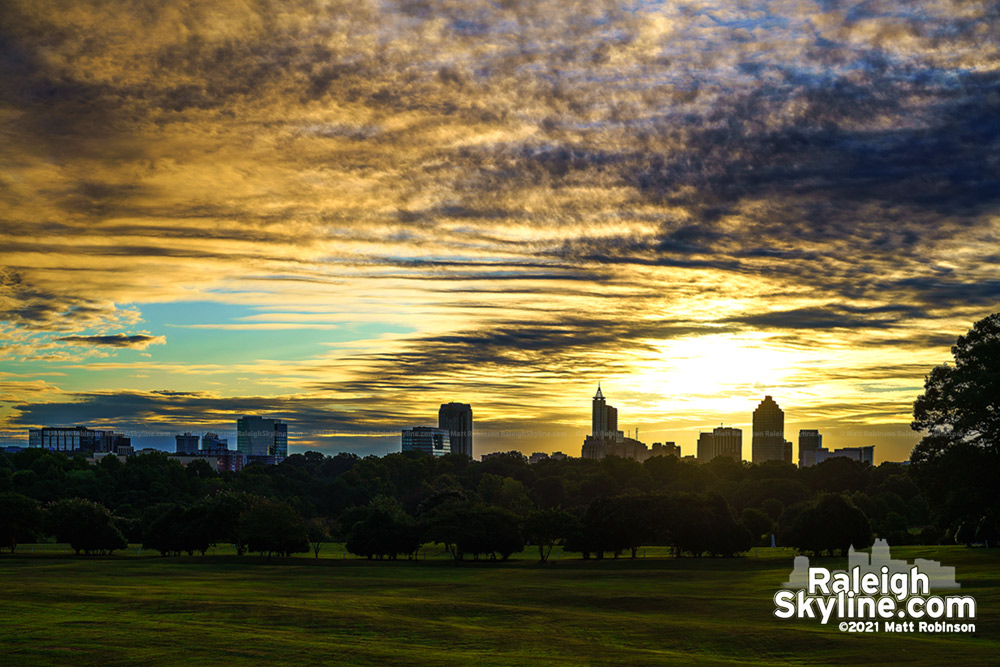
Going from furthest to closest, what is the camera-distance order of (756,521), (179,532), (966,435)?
1. (756,521)
2. (179,532)
3. (966,435)

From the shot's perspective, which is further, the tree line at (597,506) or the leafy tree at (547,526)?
the leafy tree at (547,526)

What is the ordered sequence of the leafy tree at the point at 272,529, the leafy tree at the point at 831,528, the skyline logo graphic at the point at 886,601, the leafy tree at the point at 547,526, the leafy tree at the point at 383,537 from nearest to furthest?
the skyline logo graphic at the point at 886,601 < the leafy tree at the point at 831,528 < the leafy tree at the point at 272,529 < the leafy tree at the point at 547,526 < the leafy tree at the point at 383,537

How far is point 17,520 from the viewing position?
10506 cm

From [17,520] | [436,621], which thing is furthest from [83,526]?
[436,621]

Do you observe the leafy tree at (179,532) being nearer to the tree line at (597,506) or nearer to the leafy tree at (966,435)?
the tree line at (597,506)

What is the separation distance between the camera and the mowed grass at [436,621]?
119 feet

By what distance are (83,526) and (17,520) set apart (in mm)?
7598

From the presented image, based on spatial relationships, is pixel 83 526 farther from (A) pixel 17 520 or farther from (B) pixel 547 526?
(B) pixel 547 526

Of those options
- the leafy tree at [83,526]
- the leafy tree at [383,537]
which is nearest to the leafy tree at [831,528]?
the leafy tree at [383,537]

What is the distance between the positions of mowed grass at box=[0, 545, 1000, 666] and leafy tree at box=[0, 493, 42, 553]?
82.0 ft

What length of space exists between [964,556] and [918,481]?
11596mm

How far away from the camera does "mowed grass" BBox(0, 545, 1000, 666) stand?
36125mm

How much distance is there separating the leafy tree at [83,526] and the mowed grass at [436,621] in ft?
78.8

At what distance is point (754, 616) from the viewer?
162ft
